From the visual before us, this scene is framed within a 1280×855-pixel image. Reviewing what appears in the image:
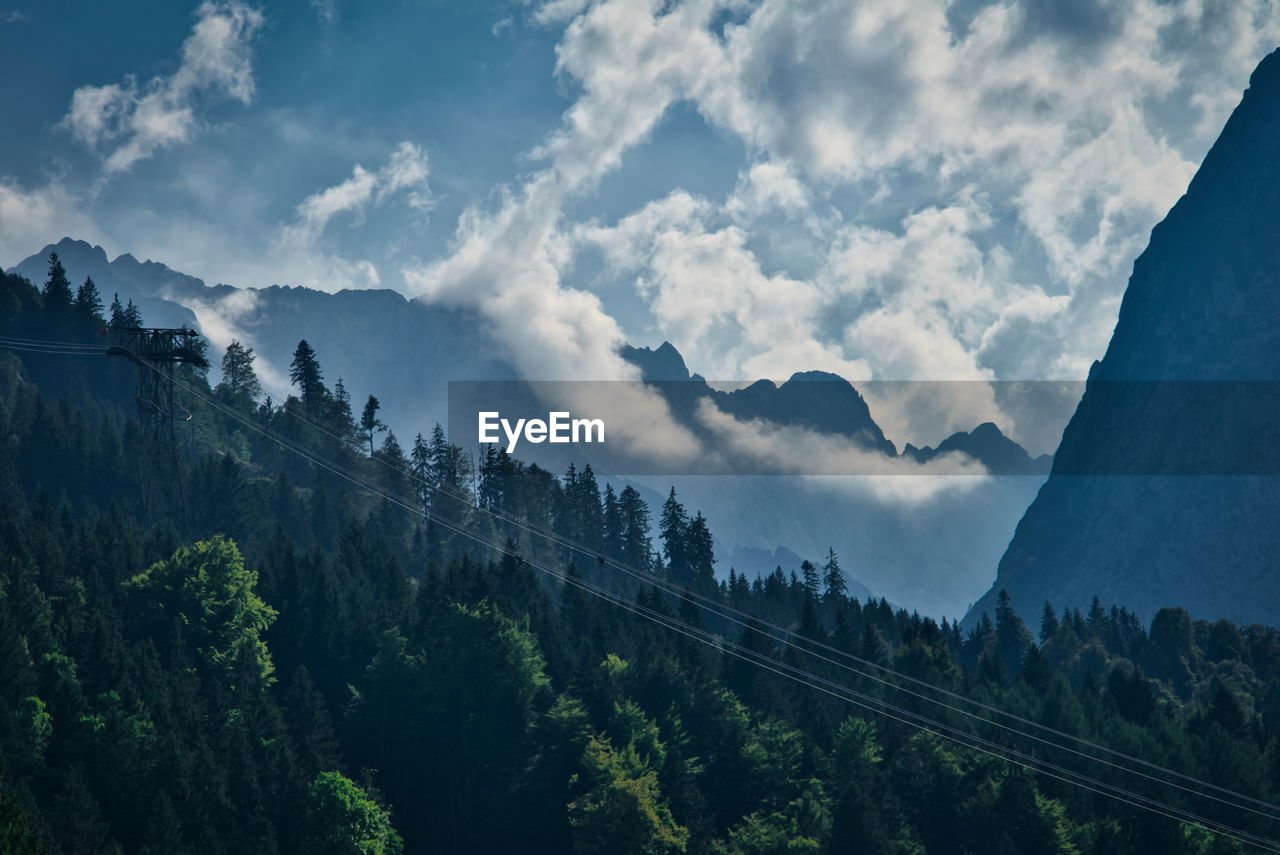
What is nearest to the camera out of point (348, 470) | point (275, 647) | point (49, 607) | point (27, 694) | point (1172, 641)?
point (27, 694)

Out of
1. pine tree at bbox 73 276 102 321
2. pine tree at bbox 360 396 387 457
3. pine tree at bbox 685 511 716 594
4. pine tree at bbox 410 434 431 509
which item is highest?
pine tree at bbox 73 276 102 321

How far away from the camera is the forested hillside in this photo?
2704 inches

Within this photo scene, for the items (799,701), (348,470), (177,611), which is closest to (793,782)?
(799,701)

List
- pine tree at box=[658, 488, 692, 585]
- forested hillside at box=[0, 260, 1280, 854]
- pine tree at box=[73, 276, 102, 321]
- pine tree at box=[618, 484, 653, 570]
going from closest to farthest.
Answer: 1. forested hillside at box=[0, 260, 1280, 854]
2. pine tree at box=[73, 276, 102, 321]
3. pine tree at box=[658, 488, 692, 585]
4. pine tree at box=[618, 484, 653, 570]

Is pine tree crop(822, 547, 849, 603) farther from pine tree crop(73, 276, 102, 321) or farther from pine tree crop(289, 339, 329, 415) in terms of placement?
pine tree crop(73, 276, 102, 321)

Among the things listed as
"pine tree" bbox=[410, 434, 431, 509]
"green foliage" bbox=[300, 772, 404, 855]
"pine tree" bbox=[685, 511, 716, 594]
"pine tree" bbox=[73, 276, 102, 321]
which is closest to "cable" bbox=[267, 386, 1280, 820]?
"pine tree" bbox=[410, 434, 431, 509]

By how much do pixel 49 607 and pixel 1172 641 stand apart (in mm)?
168663

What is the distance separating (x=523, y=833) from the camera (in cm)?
8469

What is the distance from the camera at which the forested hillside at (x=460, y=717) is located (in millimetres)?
68688

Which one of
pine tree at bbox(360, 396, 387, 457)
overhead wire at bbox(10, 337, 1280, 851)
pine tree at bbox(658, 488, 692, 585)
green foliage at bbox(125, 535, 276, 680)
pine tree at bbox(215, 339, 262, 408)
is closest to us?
green foliage at bbox(125, 535, 276, 680)

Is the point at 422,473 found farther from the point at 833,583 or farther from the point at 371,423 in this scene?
the point at 833,583

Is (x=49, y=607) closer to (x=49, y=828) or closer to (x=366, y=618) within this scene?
(x=49, y=828)

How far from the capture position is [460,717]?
91.2 meters

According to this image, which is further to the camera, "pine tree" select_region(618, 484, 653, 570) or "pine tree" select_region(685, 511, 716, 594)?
"pine tree" select_region(618, 484, 653, 570)
